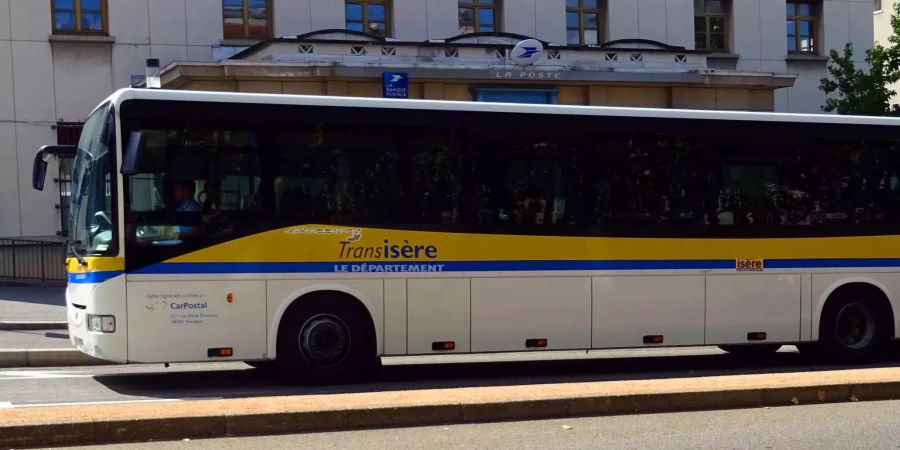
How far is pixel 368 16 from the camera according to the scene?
30.2 meters

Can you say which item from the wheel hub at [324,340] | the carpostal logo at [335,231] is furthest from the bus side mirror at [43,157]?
the wheel hub at [324,340]

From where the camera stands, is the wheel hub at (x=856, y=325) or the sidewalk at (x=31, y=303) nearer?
the wheel hub at (x=856, y=325)

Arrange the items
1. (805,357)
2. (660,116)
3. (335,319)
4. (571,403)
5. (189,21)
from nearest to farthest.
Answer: (571,403)
(335,319)
(660,116)
(805,357)
(189,21)

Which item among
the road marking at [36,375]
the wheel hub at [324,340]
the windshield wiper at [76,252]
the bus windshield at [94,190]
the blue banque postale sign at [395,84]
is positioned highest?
the blue banque postale sign at [395,84]

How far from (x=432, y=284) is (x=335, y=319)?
108 cm

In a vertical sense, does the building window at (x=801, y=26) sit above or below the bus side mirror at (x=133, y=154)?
above

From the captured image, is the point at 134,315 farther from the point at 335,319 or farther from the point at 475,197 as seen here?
the point at 475,197

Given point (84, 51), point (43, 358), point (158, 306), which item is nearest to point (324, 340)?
point (158, 306)

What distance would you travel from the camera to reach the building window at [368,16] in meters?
30.0

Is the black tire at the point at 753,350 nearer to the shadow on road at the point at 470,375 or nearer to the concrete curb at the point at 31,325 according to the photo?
the shadow on road at the point at 470,375

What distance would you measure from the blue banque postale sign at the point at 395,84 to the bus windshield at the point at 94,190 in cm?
1332

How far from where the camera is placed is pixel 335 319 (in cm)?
1172

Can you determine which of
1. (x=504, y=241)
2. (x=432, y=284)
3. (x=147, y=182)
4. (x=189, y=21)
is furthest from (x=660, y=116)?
(x=189, y=21)

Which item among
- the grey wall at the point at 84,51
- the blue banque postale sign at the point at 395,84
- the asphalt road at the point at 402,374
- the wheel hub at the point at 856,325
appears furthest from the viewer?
the grey wall at the point at 84,51
